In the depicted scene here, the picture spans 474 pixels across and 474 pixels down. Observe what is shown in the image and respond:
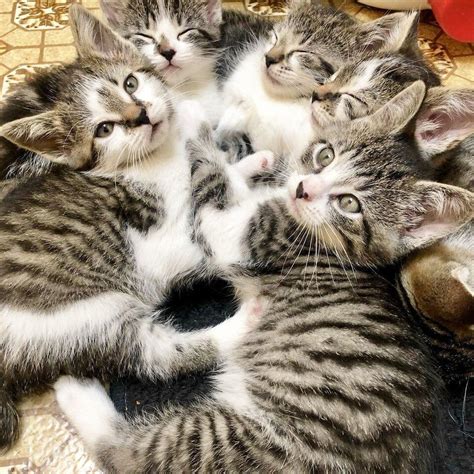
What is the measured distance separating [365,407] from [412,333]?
0.21 metres

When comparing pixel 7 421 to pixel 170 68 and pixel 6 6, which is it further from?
pixel 6 6

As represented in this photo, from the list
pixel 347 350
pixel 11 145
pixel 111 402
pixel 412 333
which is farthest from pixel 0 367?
pixel 412 333

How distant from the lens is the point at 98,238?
132cm

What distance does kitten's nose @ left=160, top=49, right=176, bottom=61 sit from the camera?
1562 mm

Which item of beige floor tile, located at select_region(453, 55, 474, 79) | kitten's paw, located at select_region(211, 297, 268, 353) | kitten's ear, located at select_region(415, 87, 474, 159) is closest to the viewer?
kitten's ear, located at select_region(415, 87, 474, 159)

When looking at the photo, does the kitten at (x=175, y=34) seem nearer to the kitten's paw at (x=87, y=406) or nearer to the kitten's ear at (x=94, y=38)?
the kitten's ear at (x=94, y=38)

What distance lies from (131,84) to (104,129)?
0.53ft

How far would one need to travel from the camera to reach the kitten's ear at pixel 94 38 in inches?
53.9

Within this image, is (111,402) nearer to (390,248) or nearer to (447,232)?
(390,248)

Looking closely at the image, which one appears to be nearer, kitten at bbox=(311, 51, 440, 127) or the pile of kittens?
the pile of kittens

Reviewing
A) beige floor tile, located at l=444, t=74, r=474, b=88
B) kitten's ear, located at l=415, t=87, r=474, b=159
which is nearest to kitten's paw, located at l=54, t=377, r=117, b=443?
kitten's ear, located at l=415, t=87, r=474, b=159

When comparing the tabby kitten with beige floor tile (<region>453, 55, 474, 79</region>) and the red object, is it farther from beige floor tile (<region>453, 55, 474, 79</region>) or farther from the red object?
beige floor tile (<region>453, 55, 474, 79</region>)

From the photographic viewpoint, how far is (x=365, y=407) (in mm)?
1062

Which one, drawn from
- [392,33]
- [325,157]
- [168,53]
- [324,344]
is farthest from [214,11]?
[324,344]
